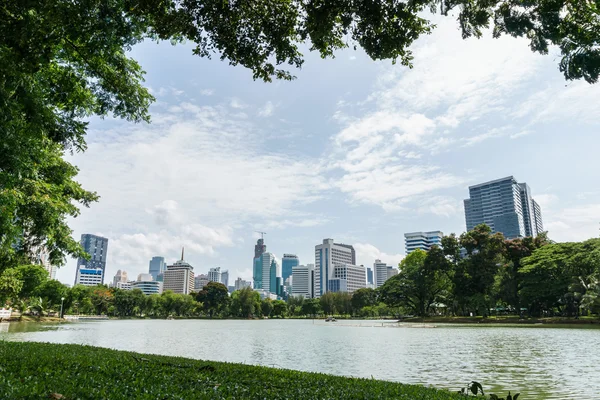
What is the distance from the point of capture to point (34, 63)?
6.73 m

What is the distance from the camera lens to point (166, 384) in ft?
22.5

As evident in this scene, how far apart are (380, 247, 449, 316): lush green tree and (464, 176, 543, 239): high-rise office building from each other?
113m

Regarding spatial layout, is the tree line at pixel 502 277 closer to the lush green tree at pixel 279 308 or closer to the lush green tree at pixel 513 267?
the lush green tree at pixel 513 267

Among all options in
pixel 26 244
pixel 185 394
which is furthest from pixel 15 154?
pixel 26 244

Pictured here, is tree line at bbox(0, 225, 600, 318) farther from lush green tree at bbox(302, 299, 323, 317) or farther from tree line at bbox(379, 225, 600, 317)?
lush green tree at bbox(302, 299, 323, 317)

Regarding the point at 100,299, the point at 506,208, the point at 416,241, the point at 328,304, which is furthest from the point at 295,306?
the point at 506,208

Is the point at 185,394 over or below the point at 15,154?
below

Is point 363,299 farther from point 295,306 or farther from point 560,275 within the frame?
point 560,275

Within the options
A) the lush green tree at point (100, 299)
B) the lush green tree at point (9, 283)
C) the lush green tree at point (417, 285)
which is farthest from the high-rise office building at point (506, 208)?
the lush green tree at point (9, 283)

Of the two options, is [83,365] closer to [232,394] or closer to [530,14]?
[232,394]

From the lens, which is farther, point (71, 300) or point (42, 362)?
point (71, 300)

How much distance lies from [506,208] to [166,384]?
189364mm

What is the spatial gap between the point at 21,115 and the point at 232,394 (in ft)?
22.5

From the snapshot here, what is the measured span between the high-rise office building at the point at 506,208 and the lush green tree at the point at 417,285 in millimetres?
113071
